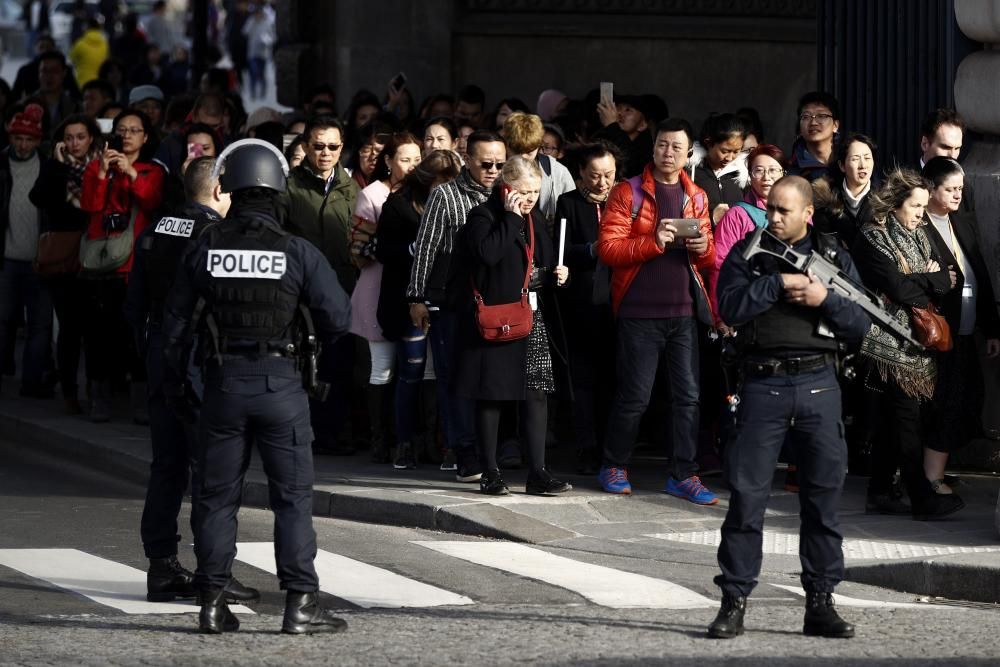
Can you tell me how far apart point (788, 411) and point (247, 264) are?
2.10 meters

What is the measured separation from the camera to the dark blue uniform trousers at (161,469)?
8484 mm

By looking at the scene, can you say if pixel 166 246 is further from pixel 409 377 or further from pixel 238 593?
pixel 409 377

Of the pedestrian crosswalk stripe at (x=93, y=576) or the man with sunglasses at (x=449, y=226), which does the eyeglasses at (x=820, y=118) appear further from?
the pedestrian crosswalk stripe at (x=93, y=576)

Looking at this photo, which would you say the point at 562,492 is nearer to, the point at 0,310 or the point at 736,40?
the point at 0,310

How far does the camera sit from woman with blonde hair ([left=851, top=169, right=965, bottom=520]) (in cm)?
984

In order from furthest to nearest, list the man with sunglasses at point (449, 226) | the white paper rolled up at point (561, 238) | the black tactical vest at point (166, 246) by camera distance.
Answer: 1. the white paper rolled up at point (561, 238)
2. the man with sunglasses at point (449, 226)
3. the black tactical vest at point (166, 246)

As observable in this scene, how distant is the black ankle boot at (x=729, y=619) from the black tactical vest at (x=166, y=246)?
2.63 meters

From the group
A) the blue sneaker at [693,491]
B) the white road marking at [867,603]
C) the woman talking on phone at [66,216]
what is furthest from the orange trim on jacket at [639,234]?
the woman talking on phone at [66,216]

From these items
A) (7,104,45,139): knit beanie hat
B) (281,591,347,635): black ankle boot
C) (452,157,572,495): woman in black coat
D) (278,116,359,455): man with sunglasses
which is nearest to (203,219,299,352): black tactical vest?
(281,591,347,635): black ankle boot

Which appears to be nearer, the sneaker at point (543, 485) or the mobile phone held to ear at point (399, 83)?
the sneaker at point (543, 485)

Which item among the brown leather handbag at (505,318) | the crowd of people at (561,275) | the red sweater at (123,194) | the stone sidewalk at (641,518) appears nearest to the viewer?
the stone sidewalk at (641,518)

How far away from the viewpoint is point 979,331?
11.0 metres

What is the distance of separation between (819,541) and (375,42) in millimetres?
12005

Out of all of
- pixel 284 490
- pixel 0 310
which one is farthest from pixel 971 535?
pixel 0 310
